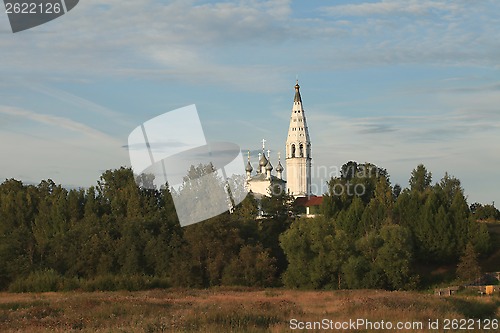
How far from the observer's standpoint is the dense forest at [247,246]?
62.8 m

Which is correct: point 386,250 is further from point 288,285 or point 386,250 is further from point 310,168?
point 310,168

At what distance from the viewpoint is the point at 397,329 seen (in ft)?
74.4

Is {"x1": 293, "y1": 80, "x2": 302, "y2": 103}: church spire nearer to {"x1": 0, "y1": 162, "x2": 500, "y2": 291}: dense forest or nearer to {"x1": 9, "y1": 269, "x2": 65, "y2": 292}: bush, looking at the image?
{"x1": 0, "y1": 162, "x2": 500, "y2": 291}: dense forest

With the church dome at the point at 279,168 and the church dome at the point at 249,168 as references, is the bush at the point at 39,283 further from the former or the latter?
the church dome at the point at 279,168

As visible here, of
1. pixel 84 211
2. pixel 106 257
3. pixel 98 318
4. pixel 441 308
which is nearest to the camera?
pixel 98 318

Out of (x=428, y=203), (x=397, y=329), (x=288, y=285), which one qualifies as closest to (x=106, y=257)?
(x=288, y=285)

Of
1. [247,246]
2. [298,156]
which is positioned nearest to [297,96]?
[298,156]

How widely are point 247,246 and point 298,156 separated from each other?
200 feet

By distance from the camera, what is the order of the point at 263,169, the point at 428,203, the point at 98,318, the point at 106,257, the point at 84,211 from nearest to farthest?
the point at 98,318, the point at 106,257, the point at 428,203, the point at 84,211, the point at 263,169

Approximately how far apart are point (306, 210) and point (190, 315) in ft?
252

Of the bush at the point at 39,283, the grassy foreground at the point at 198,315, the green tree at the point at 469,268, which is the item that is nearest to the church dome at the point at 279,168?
the green tree at the point at 469,268

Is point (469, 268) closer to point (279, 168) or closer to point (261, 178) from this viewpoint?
point (261, 178)

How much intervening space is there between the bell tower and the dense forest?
40.2 meters

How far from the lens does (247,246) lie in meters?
67.9
